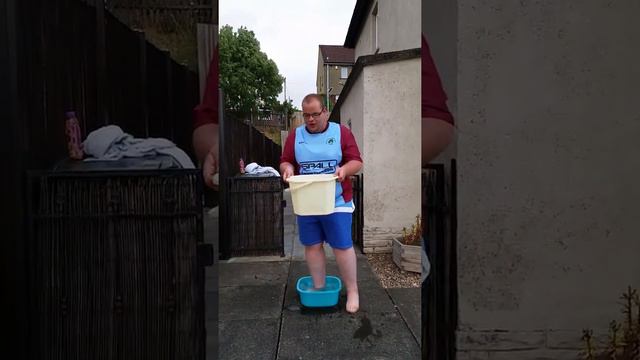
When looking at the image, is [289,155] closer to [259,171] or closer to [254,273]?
[254,273]

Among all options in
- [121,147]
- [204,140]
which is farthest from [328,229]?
[121,147]

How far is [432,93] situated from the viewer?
192cm

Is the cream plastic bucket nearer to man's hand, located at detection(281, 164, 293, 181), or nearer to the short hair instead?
man's hand, located at detection(281, 164, 293, 181)

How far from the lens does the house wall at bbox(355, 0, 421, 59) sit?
5.39 meters

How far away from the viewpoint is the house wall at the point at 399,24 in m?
5.39

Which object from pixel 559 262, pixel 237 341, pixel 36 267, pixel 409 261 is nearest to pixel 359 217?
pixel 409 261

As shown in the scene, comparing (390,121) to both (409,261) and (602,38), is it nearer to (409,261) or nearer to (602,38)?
(409,261)

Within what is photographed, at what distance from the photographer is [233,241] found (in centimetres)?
480

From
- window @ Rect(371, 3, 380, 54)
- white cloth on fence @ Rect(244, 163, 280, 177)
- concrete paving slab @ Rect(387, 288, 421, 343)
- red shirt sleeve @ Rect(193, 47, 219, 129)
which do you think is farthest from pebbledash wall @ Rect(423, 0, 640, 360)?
window @ Rect(371, 3, 380, 54)

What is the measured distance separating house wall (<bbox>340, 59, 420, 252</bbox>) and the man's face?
5.63ft

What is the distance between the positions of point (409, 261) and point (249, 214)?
1932mm

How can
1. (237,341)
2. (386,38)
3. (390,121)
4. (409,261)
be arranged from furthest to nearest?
(386,38), (390,121), (409,261), (237,341)

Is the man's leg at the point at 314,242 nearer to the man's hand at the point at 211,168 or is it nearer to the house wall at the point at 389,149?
the man's hand at the point at 211,168

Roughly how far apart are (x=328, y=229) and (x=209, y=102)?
145 cm
